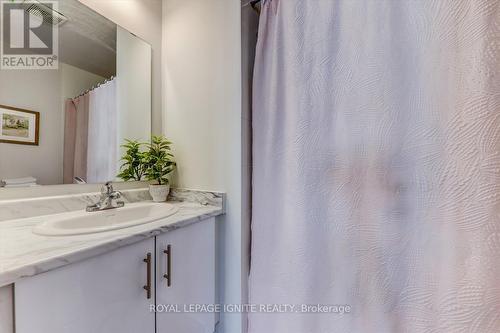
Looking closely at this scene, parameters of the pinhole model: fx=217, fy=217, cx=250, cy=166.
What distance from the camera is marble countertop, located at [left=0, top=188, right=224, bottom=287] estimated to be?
0.49 m

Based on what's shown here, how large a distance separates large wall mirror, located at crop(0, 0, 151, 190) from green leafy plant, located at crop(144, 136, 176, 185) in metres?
0.10

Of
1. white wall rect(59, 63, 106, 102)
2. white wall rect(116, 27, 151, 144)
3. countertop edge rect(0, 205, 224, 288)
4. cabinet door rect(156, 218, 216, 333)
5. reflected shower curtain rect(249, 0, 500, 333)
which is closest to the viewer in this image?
countertop edge rect(0, 205, 224, 288)

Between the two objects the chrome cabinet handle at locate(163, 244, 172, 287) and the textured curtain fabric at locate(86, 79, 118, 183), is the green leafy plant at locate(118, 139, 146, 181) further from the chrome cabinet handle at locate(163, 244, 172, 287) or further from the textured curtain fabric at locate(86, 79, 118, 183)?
the chrome cabinet handle at locate(163, 244, 172, 287)

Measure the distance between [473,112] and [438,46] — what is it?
241 millimetres

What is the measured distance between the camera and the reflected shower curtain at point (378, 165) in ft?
2.16

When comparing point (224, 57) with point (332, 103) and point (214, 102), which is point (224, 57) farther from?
point (332, 103)

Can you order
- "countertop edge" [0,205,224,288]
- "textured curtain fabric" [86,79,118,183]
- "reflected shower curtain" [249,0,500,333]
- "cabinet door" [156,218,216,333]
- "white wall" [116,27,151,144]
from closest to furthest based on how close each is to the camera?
"countertop edge" [0,205,224,288] → "reflected shower curtain" [249,0,500,333] → "cabinet door" [156,218,216,333] → "textured curtain fabric" [86,79,118,183] → "white wall" [116,27,151,144]

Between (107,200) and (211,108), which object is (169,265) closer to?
(107,200)

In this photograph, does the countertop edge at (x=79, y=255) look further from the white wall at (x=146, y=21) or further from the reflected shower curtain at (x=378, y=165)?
the white wall at (x=146, y=21)

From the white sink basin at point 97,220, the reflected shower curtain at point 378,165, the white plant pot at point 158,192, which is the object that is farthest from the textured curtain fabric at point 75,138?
the reflected shower curtain at point 378,165

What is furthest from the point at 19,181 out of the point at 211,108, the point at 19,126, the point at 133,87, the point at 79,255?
the point at 211,108

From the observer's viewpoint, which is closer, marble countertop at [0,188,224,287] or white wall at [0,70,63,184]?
marble countertop at [0,188,224,287]

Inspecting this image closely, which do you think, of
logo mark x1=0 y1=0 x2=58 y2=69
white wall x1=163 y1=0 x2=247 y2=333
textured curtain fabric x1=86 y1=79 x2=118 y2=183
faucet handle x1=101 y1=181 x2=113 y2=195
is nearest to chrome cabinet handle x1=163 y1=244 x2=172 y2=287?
white wall x1=163 y1=0 x2=247 y2=333

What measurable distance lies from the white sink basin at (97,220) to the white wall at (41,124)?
0.21m
